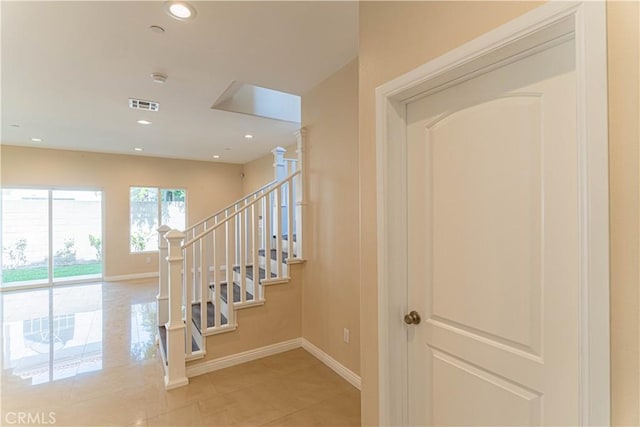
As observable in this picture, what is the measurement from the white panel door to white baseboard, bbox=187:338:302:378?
187 cm

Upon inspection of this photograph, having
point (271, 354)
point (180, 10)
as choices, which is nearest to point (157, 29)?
point (180, 10)

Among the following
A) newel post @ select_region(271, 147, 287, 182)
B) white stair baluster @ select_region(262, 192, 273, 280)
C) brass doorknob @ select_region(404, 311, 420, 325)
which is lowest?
brass doorknob @ select_region(404, 311, 420, 325)

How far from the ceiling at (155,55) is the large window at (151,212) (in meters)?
2.73

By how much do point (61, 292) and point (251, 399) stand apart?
17.4 feet

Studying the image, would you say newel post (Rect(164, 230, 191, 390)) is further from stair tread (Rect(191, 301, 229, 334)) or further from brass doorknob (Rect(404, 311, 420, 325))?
brass doorknob (Rect(404, 311, 420, 325))

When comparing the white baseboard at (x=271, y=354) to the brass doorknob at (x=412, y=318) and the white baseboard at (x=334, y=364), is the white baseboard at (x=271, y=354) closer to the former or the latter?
the white baseboard at (x=334, y=364)

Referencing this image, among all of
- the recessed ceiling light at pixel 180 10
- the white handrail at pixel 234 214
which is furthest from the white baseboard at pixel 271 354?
the recessed ceiling light at pixel 180 10

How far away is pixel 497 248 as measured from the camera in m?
1.15

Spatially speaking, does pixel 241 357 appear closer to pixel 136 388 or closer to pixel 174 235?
pixel 136 388

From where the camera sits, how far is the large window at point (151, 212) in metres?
6.78

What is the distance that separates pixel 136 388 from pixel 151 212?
5263 mm

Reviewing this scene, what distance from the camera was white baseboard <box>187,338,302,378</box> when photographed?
2654mm

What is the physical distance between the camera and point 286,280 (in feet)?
10.3

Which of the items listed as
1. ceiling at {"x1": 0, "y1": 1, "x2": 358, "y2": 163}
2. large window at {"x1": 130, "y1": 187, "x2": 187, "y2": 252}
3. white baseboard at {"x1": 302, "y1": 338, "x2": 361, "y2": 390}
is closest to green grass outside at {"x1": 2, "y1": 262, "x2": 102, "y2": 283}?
large window at {"x1": 130, "y1": 187, "x2": 187, "y2": 252}
